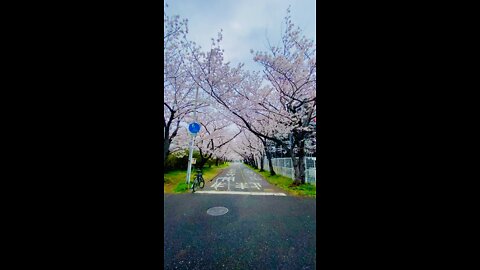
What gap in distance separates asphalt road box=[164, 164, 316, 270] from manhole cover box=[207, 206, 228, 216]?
14 cm

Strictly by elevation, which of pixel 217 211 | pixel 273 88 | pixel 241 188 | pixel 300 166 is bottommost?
pixel 241 188

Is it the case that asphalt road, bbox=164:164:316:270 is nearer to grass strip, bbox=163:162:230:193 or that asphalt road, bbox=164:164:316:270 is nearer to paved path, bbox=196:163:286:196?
grass strip, bbox=163:162:230:193

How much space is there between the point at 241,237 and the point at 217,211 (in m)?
1.79

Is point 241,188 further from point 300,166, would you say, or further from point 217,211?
point 217,211

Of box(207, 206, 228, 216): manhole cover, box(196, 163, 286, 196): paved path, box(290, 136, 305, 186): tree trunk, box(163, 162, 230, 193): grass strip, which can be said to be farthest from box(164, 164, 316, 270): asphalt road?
box(290, 136, 305, 186): tree trunk

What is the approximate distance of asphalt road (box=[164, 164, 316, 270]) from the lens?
8.96 ft

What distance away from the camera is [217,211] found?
519 cm

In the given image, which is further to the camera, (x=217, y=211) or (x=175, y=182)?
(x=175, y=182)

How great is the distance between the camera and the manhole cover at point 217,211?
500 centimetres

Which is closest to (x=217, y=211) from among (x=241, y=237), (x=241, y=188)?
(x=241, y=237)

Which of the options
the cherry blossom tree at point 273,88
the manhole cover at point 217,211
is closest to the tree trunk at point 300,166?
the cherry blossom tree at point 273,88

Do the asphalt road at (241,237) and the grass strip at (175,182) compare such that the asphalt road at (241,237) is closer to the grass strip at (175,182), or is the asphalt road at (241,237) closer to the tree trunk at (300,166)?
the grass strip at (175,182)
